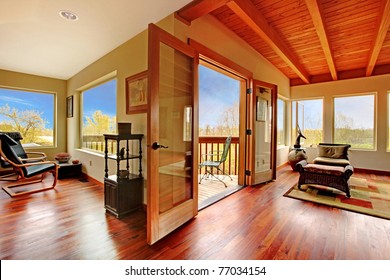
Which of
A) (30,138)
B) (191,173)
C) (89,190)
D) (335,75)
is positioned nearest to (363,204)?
(191,173)

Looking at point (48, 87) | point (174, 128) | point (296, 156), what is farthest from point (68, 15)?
point (296, 156)

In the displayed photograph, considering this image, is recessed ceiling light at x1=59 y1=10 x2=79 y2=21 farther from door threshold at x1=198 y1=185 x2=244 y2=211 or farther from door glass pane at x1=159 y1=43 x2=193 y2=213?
door threshold at x1=198 y1=185 x2=244 y2=211

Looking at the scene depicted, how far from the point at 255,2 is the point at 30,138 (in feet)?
18.8

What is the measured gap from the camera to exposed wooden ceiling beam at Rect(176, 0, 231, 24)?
6.35 feet

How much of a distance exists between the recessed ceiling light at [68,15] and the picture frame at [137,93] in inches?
35.6

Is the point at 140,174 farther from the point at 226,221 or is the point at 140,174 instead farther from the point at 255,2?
the point at 255,2

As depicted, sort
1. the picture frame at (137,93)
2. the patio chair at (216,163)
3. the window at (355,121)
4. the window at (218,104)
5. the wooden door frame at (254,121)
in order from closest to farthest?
the picture frame at (137,93)
the wooden door frame at (254,121)
the patio chair at (216,163)
the window at (355,121)
the window at (218,104)

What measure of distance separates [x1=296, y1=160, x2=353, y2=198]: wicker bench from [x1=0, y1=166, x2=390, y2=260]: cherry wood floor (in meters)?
0.68

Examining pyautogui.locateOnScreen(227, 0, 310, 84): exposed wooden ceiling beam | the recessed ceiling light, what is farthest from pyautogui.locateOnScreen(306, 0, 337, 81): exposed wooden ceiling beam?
the recessed ceiling light

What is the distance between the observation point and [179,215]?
2.07m

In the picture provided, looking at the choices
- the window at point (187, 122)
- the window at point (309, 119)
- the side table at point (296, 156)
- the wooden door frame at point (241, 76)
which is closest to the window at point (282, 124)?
the window at point (309, 119)

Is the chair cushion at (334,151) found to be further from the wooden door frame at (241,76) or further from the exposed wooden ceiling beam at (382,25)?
the wooden door frame at (241,76)

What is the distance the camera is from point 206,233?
76.4 inches

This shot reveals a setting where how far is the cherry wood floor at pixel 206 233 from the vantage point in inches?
63.8
